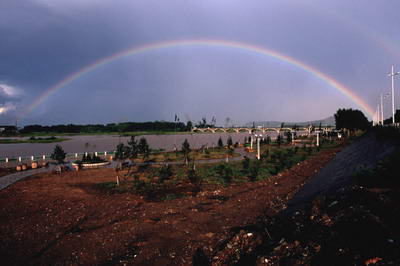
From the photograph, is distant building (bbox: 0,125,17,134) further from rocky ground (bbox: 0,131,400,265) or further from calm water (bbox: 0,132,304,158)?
rocky ground (bbox: 0,131,400,265)

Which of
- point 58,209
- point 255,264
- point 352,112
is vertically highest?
point 352,112

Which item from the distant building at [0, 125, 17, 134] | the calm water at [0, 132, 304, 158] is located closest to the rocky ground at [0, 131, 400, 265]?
the calm water at [0, 132, 304, 158]

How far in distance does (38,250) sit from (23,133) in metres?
212

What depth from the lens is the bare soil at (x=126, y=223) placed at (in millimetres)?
8438

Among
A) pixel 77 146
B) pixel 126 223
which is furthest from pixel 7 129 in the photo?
pixel 126 223

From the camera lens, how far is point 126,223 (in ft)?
36.6

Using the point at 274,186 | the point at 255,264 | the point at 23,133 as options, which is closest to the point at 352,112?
the point at 274,186

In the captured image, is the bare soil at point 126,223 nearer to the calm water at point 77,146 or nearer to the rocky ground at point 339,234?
the rocky ground at point 339,234

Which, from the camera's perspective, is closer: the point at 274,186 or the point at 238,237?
the point at 238,237

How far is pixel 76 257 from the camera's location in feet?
27.4

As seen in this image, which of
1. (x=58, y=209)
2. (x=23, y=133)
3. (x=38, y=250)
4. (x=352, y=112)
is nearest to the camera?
(x=38, y=250)

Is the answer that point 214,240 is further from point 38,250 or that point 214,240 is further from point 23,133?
point 23,133

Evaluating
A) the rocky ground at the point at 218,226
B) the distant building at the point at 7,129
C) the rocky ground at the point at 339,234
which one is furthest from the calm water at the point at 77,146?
the distant building at the point at 7,129

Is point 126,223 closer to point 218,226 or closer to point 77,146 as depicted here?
point 218,226
